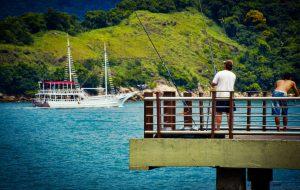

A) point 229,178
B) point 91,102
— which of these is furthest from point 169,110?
point 91,102

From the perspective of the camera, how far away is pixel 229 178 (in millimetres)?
17766

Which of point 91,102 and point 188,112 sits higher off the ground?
point 188,112

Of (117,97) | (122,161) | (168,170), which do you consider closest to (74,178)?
(168,170)

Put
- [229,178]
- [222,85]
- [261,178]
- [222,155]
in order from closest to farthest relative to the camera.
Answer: [222,155]
[229,178]
[222,85]
[261,178]

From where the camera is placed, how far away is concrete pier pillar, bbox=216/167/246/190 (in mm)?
17641

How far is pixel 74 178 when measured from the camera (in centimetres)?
4375

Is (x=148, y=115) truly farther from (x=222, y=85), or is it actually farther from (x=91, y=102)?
(x=91, y=102)

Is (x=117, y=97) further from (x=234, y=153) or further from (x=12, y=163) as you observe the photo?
(x=234, y=153)

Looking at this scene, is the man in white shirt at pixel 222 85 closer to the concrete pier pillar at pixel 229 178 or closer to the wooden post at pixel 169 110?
the wooden post at pixel 169 110

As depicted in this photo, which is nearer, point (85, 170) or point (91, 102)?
point (85, 170)

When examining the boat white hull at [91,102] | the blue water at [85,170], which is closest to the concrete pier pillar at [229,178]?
the blue water at [85,170]

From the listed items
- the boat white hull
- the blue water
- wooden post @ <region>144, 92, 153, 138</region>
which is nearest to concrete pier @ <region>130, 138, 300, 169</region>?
wooden post @ <region>144, 92, 153, 138</region>

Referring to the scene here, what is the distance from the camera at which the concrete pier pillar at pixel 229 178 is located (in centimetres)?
1764

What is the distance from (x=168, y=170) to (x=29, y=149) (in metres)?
25.9
